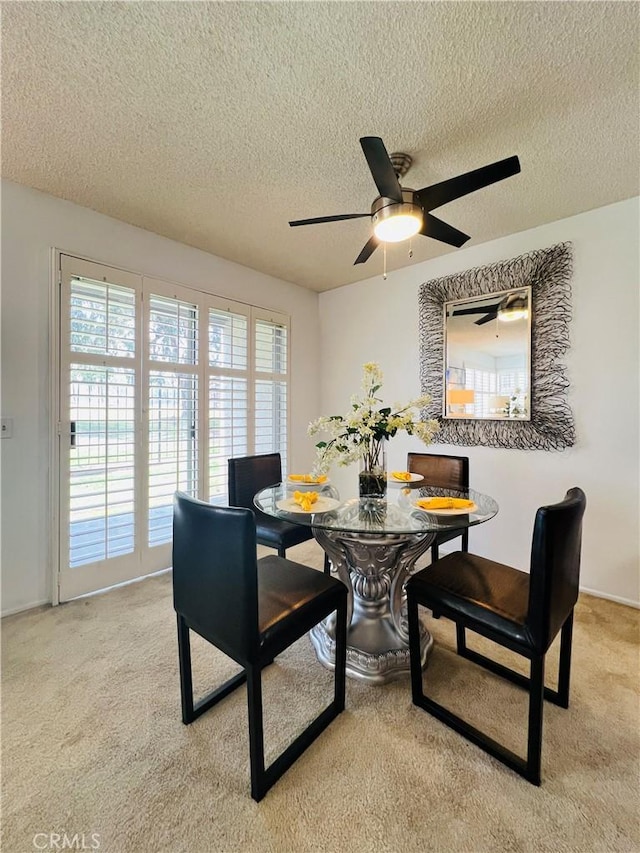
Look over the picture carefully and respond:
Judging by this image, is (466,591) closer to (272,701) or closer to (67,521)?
(272,701)

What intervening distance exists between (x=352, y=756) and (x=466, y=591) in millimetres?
734

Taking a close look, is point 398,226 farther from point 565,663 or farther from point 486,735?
point 486,735

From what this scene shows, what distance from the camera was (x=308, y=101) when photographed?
1.61m

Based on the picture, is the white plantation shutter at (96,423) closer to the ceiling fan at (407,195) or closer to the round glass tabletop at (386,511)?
the round glass tabletop at (386,511)

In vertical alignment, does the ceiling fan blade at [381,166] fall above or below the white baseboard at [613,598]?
above

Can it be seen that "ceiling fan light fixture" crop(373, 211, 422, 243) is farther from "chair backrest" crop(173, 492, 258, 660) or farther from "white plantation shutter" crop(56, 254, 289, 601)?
"white plantation shutter" crop(56, 254, 289, 601)

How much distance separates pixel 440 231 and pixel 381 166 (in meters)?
0.66

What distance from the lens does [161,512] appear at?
284 centimetres

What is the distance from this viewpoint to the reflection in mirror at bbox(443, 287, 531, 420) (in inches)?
Answer: 110

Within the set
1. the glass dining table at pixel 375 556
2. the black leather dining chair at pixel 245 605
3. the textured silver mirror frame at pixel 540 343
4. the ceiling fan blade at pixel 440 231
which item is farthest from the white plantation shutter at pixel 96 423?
the textured silver mirror frame at pixel 540 343

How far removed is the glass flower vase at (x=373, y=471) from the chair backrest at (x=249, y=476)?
0.87 metres

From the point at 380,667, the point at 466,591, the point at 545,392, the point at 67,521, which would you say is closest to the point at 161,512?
the point at 67,521

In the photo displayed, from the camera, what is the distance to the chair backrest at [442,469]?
8.07ft

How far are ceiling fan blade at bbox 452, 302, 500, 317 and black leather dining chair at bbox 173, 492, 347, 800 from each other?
253 cm
